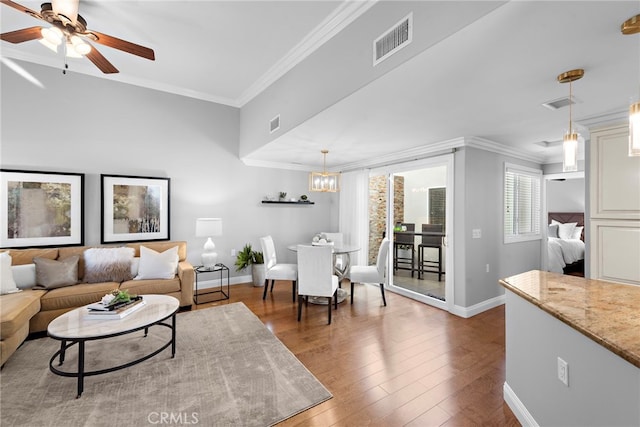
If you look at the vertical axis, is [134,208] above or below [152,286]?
above

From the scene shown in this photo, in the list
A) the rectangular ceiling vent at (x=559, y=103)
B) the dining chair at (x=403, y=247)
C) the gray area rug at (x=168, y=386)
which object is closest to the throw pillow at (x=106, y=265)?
the gray area rug at (x=168, y=386)

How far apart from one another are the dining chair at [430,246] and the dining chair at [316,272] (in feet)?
6.59

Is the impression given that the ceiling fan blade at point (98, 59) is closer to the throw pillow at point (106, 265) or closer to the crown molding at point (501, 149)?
the throw pillow at point (106, 265)

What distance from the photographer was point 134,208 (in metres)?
4.14

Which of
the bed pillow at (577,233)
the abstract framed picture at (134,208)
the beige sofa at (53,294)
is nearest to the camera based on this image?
the beige sofa at (53,294)

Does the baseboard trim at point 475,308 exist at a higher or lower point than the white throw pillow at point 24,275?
lower

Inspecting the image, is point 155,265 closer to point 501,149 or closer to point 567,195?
point 501,149

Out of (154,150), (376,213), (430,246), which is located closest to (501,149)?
(430,246)

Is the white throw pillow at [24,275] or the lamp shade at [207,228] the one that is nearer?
the white throw pillow at [24,275]

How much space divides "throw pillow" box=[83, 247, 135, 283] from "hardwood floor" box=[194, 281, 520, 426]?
1192mm

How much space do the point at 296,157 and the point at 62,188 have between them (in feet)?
11.0

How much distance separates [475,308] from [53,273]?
17.2 feet

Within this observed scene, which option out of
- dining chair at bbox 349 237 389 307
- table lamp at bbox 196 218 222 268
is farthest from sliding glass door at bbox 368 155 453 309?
table lamp at bbox 196 218 222 268

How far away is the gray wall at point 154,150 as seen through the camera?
3.58m
